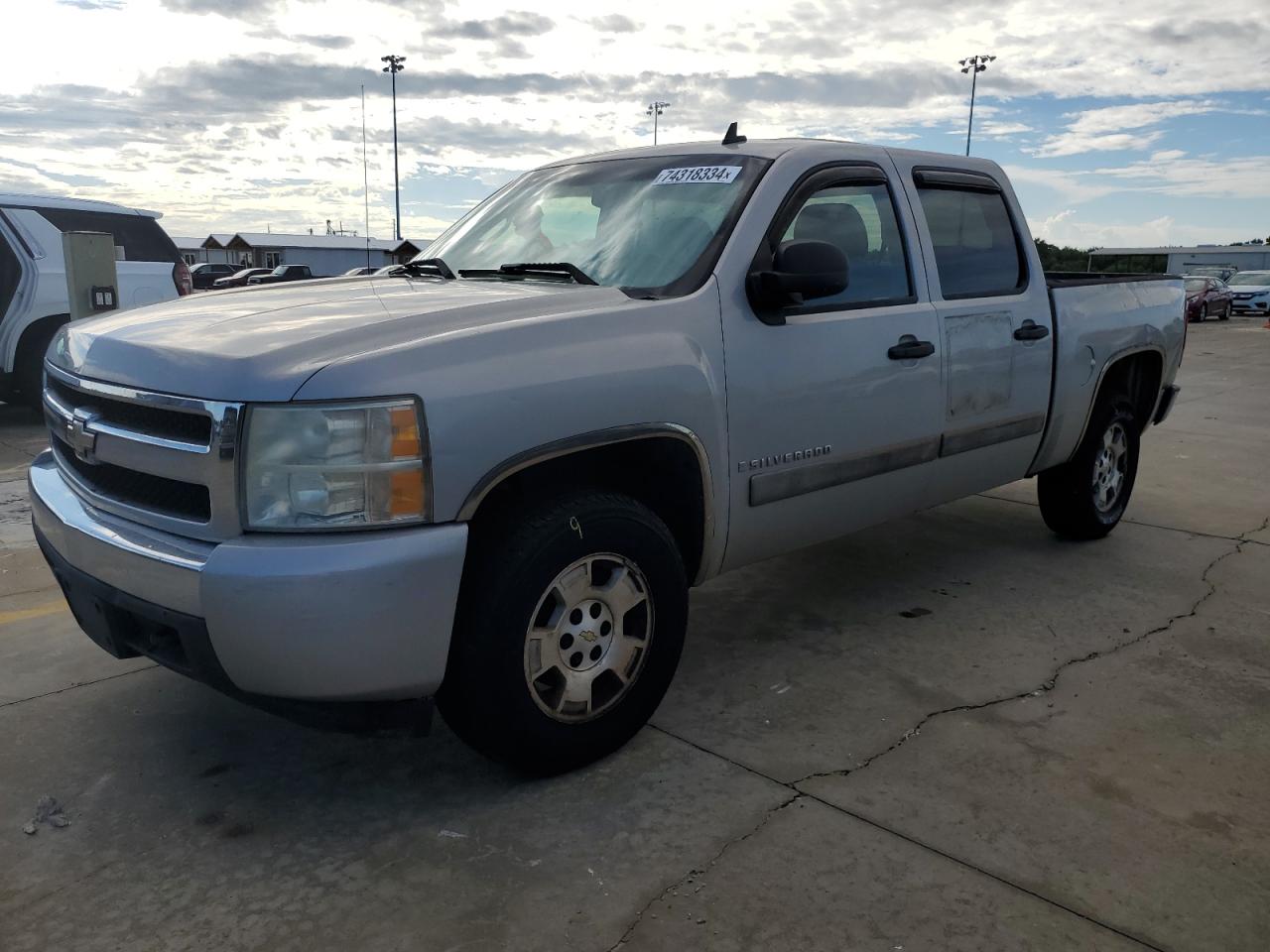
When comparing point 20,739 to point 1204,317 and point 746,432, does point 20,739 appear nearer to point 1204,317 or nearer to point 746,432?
point 746,432

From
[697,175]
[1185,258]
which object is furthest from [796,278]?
[1185,258]

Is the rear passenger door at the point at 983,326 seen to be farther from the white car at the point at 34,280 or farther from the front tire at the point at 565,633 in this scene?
the white car at the point at 34,280

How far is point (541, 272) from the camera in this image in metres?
3.59

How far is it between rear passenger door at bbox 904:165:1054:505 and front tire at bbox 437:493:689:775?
1.74m

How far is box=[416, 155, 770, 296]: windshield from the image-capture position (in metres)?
3.44

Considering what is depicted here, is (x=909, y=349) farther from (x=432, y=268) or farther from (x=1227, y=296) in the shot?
(x=1227, y=296)

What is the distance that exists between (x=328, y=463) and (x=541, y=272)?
54.3 inches

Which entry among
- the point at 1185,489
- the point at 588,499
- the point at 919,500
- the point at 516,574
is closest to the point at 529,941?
the point at 516,574

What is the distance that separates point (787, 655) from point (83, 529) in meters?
2.50

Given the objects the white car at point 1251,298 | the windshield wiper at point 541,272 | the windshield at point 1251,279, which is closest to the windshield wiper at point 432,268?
the windshield wiper at point 541,272

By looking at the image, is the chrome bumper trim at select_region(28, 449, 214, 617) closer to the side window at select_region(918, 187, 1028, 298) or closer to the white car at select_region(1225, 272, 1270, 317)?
the side window at select_region(918, 187, 1028, 298)

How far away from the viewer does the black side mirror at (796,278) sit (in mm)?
3295

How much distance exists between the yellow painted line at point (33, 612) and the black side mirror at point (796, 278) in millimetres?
3248

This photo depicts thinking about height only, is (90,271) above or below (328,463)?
above
